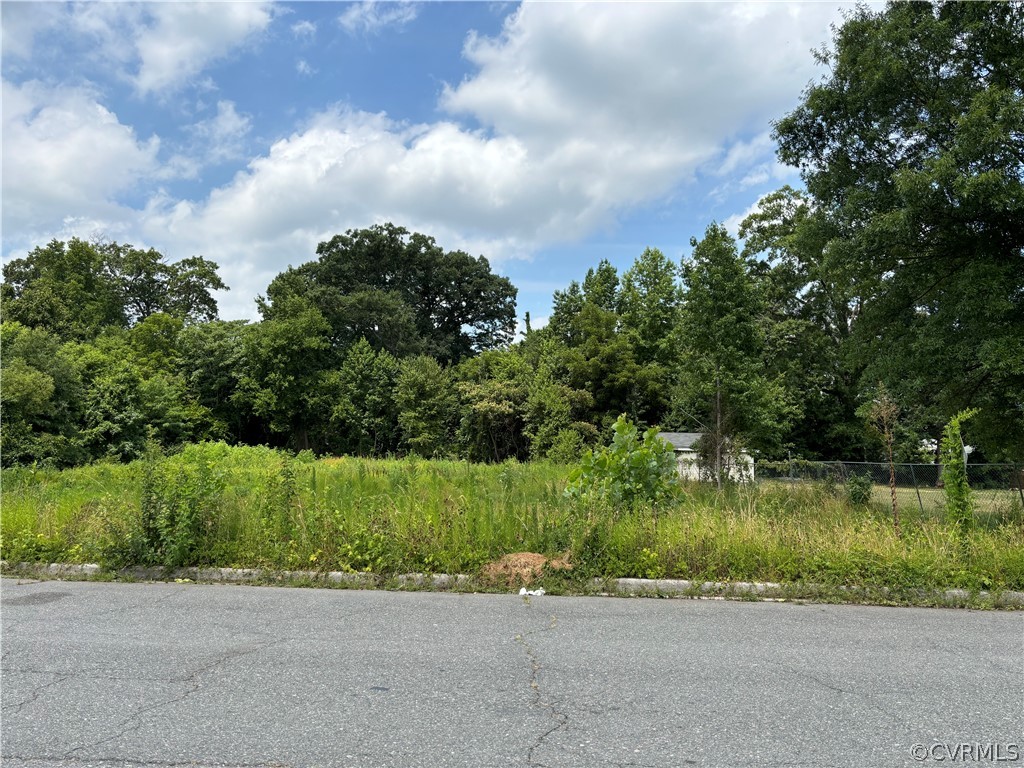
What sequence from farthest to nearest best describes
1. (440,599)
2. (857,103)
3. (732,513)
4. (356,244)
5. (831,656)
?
1. (356,244)
2. (857,103)
3. (732,513)
4. (440,599)
5. (831,656)

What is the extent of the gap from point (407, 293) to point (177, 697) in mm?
54335

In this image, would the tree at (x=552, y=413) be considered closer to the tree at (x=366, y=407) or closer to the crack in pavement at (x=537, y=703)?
the tree at (x=366, y=407)

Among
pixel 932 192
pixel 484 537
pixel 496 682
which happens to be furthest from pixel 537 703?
pixel 932 192

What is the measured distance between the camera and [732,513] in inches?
294

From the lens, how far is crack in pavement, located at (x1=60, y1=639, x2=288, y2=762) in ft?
10.5

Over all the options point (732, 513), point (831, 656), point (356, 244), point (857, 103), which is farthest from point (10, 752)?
point (356, 244)

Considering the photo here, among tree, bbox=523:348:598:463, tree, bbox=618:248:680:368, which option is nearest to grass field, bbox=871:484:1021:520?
tree, bbox=523:348:598:463

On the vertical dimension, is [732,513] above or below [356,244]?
below

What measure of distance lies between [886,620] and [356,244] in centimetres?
5592

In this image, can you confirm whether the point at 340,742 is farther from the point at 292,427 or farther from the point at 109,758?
the point at 292,427

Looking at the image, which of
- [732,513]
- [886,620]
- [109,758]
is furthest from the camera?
[732,513]

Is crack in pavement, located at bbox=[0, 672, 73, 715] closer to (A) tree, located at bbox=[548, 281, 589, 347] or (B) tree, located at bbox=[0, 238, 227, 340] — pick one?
(A) tree, located at bbox=[548, 281, 589, 347]

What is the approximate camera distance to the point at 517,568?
6.62m

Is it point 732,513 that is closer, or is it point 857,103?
point 732,513
